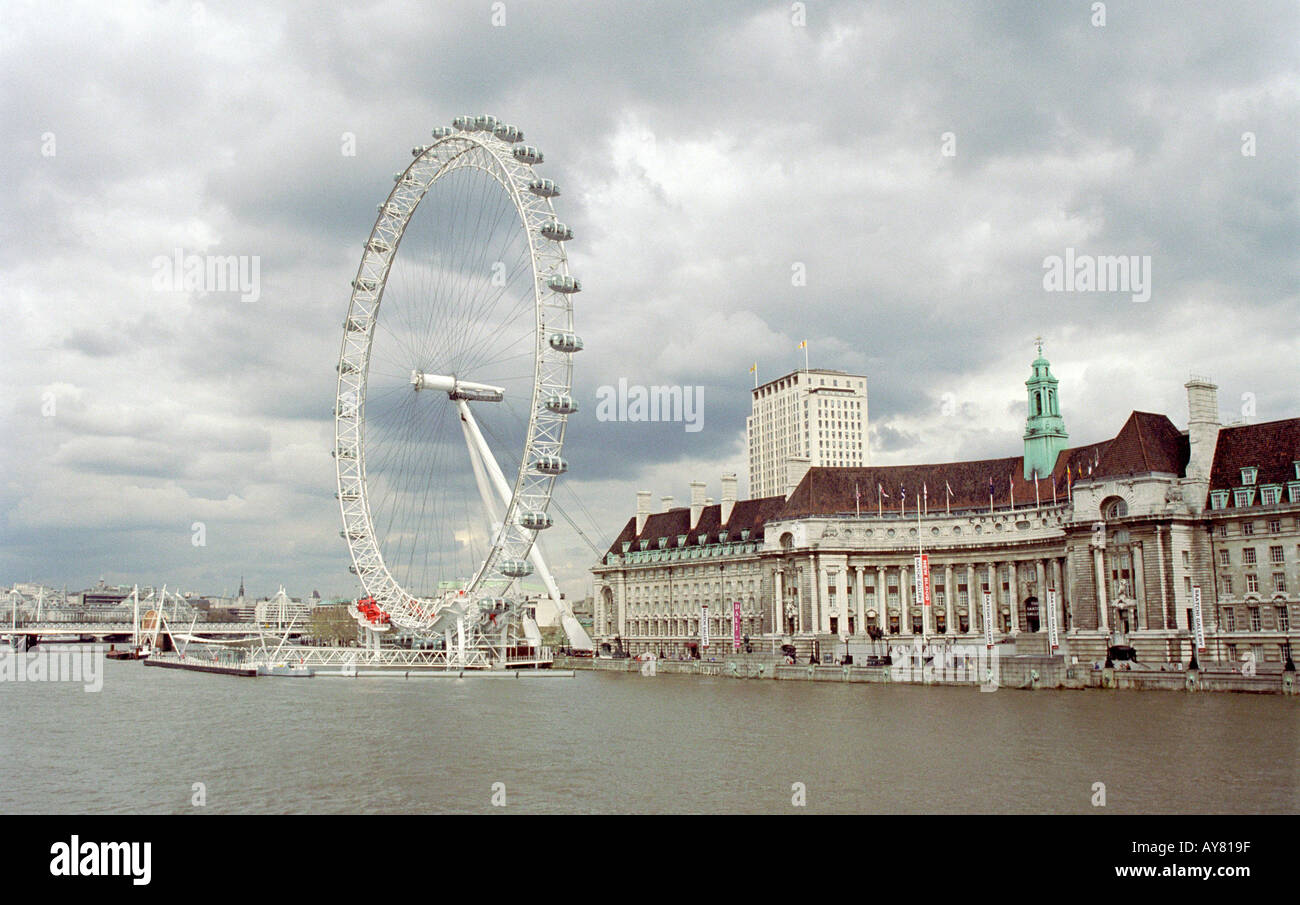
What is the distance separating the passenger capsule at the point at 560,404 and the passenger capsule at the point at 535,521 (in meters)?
7.18

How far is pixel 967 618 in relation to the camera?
96.4 m

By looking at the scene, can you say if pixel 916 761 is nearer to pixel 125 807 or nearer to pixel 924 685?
A: pixel 125 807

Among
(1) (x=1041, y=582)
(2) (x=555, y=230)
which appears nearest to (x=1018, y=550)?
(1) (x=1041, y=582)

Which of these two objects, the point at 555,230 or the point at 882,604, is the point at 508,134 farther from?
the point at 882,604

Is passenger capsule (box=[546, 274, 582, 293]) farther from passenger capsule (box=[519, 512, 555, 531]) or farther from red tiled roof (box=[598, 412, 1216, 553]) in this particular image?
red tiled roof (box=[598, 412, 1216, 553])

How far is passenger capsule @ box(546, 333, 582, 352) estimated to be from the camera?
2702 inches

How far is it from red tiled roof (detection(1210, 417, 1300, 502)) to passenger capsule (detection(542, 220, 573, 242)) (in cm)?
4548

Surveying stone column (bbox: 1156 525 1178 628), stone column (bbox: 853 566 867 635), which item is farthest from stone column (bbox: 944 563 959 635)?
stone column (bbox: 1156 525 1178 628)

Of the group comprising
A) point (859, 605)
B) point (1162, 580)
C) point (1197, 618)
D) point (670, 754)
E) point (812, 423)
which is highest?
point (812, 423)

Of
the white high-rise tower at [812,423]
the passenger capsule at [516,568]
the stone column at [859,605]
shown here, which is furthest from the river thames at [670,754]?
the white high-rise tower at [812,423]

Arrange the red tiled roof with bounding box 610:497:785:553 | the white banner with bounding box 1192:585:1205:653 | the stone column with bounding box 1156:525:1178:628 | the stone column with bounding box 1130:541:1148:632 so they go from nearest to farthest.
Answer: the white banner with bounding box 1192:585:1205:653 < the stone column with bounding box 1156:525:1178:628 < the stone column with bounding box 1130:541:1148:632 < the red tiled roof with bounding box 610:497:785:553

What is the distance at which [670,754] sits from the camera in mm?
35938

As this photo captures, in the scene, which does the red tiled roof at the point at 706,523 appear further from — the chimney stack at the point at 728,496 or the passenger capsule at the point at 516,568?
the passenger capsule at the point at 516,568

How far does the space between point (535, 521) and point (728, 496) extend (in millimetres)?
47186
